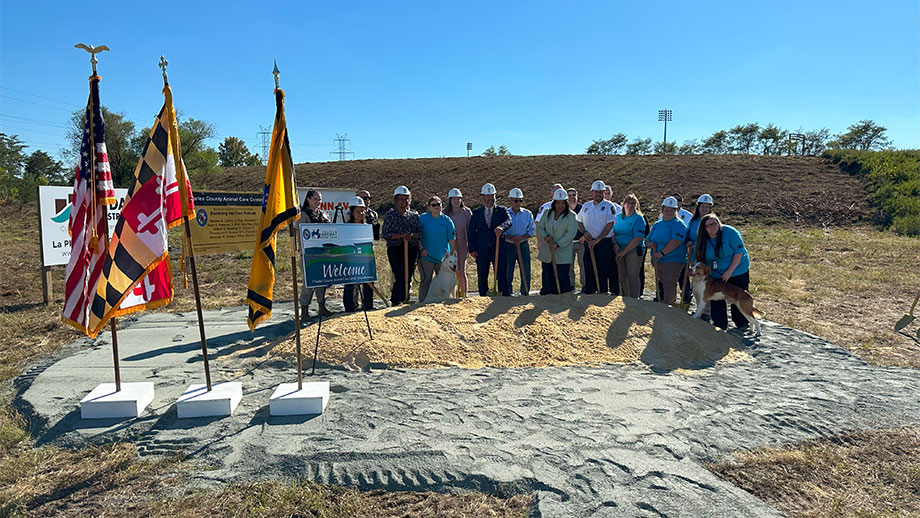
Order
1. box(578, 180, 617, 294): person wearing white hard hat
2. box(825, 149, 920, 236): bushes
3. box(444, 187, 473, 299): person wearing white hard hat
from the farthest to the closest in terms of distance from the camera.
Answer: box(825, 149, 920, 236): bushes
box(444, 187, 473, 299): person wearing white hard hat
box(578, 180, 617, 294): person wearing white hard hat

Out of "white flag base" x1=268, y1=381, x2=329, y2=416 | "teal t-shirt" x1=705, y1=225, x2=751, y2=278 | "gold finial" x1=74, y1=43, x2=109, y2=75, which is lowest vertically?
"white flag base" x1=268, y1=381, x2=329, y2=416

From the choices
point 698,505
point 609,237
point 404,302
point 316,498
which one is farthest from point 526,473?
point 609,237

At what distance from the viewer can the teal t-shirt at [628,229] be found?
26.9 ft

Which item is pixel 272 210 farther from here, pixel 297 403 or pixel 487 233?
pixel 487 233

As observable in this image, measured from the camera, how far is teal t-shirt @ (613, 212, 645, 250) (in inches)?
323

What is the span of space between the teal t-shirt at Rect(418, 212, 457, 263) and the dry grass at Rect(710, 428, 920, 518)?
5.07 m

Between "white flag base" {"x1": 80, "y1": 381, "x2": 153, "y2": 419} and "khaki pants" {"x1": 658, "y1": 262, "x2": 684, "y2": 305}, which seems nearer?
"white flag base" {"x1": 80, "y1": 381, "x2": 153, "y2": 419}

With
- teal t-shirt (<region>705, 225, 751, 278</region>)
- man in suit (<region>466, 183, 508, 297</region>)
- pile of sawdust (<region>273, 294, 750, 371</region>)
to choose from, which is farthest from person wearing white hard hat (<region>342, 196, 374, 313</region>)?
teal t-shirt (<region>705, 225, 751, 278</region>)

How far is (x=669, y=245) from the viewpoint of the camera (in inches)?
313

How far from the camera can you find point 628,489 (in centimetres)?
347

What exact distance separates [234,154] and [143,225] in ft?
245

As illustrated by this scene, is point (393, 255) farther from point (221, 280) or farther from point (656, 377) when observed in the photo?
point (221, 280)

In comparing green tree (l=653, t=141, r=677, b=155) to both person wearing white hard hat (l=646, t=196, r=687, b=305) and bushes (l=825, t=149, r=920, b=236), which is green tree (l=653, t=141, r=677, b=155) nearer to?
bushes (l=825, t=149, r=920, b=236)

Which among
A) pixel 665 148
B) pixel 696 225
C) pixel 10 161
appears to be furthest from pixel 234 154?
pixel 696 225
